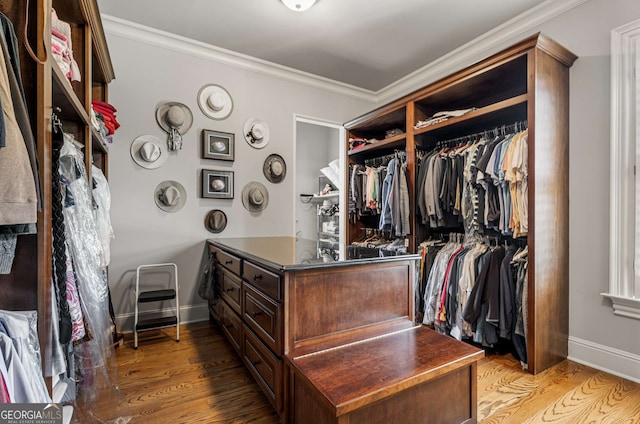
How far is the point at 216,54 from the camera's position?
309cm

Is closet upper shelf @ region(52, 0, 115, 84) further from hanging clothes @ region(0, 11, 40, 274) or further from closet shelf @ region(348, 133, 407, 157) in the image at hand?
closet shelf @ region(348, 133, 407, 157)

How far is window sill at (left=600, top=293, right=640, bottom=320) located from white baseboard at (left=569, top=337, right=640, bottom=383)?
0.24 m

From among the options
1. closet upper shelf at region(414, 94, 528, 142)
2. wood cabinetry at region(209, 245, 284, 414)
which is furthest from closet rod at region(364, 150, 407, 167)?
wood cabinetry at region(209, 245, 284, 414)

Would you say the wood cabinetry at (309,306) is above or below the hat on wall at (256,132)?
below

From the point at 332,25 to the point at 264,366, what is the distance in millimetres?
2719

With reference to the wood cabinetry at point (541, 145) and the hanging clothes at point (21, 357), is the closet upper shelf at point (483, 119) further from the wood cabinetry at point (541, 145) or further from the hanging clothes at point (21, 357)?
the hanging clothes at point (21, 357)

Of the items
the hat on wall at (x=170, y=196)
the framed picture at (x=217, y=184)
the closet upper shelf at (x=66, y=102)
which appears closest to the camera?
the closet upper shelf at (x=66, y=102)

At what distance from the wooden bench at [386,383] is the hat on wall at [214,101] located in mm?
2607

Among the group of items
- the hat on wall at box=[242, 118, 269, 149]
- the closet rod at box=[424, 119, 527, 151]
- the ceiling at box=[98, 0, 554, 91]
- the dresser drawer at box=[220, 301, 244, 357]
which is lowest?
the dresser drawer at box=[220, 301, 244, 357]

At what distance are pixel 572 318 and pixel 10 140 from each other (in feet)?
10.1

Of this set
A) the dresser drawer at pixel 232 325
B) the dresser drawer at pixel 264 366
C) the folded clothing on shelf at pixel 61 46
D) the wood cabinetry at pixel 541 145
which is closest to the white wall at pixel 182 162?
the dresser drawer at pixel 232 325

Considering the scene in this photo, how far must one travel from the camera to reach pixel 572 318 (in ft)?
7.02

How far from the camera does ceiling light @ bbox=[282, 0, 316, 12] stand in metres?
2.28

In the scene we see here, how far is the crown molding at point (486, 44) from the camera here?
232 cm
